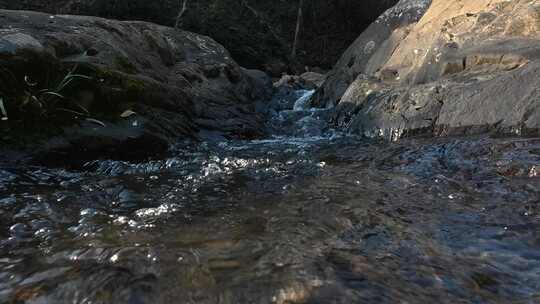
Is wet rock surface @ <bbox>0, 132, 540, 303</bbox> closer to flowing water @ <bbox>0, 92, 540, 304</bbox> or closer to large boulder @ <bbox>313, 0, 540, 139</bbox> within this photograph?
flowing water @ <bbox>0, 92, 540, 304</bbox>

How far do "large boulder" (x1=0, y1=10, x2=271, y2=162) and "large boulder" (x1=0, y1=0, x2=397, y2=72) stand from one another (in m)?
7.83

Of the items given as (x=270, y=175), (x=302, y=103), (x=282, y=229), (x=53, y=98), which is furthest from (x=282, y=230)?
(x=302, y=103)

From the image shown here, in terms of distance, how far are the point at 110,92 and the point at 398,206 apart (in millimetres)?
4287

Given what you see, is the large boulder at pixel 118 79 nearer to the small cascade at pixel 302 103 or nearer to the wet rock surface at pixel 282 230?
the wet rock surface at pixel 282 230

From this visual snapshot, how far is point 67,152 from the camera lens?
5.24 meters

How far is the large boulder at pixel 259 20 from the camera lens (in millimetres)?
17375

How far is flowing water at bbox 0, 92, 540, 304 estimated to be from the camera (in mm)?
2109

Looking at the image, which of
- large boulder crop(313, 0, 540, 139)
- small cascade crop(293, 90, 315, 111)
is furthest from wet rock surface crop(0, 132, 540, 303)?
small cascade crop(293, 90, 315, 111)

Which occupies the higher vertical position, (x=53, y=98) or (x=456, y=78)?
(x=456, y=78)

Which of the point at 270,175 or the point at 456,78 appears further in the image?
the point at 456,78

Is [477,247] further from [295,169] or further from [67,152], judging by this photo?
[67,152]

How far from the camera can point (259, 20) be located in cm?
2077

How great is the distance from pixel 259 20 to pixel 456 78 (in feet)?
48.7

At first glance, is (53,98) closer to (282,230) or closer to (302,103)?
(282,230)
